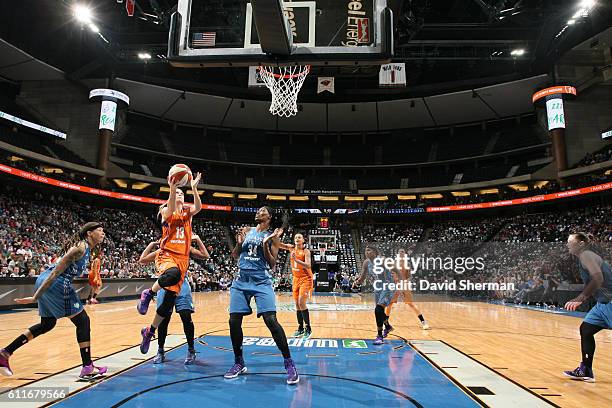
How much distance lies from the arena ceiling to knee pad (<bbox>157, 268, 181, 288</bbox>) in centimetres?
1056

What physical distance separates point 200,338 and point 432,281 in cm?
2091

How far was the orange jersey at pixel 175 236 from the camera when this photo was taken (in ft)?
17.3

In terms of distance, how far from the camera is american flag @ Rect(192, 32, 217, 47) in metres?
6.64

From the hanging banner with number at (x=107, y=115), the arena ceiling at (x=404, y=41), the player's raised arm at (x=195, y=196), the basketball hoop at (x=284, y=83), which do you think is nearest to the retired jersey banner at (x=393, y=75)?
the arena ceiling at (x=404, y=41)

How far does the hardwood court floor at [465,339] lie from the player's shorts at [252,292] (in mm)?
2583

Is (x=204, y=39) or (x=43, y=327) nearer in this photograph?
(x=43, y=327)

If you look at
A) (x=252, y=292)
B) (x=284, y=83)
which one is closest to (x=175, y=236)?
(x=252, y=292)

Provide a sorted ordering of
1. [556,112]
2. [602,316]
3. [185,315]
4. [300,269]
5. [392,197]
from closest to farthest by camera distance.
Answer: [602,316], [185,315], [300,269], [556,112], [392,197]

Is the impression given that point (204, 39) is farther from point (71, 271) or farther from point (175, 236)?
point (71, 271)

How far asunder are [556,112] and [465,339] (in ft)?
→ 83.2

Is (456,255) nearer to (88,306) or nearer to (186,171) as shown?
(88,306)

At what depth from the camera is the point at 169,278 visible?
15.9 ft

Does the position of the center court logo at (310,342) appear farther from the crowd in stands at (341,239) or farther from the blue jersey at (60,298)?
the crowd in stands at (341,239)

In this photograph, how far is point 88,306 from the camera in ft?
51.4
